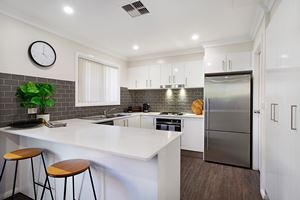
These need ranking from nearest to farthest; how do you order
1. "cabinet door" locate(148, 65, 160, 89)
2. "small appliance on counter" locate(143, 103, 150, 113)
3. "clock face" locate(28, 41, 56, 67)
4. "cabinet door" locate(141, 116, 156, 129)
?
1. "clock face" locate(28, 41, 56, 67)
2. "cabinet door" locate(141, 116, 156, 129)
3. "cabinet door" locate(148, 65, 160, 89)
4. "small appliance on counter" locate(143, 103, 150, 113)

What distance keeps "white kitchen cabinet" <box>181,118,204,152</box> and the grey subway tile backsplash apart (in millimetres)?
644

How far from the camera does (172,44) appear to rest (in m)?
3.21

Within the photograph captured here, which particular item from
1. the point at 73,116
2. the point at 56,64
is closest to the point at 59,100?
the point at 73,116

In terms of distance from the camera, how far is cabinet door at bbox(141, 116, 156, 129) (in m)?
3.67

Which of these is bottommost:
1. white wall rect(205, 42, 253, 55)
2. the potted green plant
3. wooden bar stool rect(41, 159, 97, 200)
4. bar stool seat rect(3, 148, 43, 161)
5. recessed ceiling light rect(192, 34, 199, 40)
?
wooden bar stool rect(41, 159, 97, 200)

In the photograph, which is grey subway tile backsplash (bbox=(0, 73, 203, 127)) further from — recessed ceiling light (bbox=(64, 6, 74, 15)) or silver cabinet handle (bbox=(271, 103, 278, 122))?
silver cabinet handle (bbox=(271, 103, 278, 122))

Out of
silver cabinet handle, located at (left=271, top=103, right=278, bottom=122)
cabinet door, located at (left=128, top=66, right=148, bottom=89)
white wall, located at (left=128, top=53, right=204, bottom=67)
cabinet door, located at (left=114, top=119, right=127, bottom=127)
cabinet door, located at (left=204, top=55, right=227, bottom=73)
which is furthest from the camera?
cabinet door, located at (left=128, top=66, right=148, bottom=89)

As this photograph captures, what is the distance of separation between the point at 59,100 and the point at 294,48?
10.1ft

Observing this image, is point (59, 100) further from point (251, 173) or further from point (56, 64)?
point (251, 173)

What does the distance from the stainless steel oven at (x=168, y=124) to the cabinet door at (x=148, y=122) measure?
4.8 inches

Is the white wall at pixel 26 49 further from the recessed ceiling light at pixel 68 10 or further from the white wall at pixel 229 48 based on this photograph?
the white wall at pixel 229 48

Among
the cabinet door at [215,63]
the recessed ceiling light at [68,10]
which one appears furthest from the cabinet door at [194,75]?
the recessed ceiling light at [68,10]

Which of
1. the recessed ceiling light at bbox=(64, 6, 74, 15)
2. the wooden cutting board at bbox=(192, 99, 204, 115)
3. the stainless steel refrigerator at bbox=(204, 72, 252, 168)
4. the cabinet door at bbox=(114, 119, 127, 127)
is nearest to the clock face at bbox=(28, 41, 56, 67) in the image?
the recessed ceiling light at bbox=(64, 6, 74, 15)

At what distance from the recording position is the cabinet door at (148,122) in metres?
3.67
